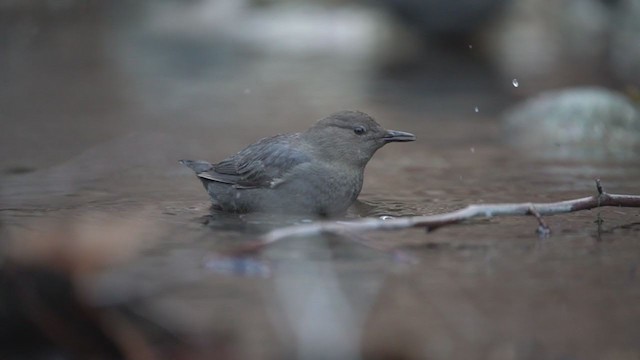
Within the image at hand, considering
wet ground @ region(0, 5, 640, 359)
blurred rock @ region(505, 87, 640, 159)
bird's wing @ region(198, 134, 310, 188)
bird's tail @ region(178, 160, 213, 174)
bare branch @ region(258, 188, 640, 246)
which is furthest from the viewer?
blurred rock @ region(505, 87, 640, 159)

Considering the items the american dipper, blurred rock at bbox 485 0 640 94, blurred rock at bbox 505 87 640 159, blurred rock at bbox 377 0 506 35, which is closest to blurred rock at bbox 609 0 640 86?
blurred rock at bbox 485 0 640 94

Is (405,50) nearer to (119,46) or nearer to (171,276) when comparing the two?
(119,46)

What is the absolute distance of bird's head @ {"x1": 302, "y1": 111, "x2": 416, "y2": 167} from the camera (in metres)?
6.32

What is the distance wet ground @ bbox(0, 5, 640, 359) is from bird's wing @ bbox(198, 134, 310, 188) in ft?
0.84

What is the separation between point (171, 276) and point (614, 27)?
11.0 metres

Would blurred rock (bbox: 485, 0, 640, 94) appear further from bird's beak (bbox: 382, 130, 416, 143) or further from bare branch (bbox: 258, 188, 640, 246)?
bare branch (bbox: 258, 188, 640, 246)

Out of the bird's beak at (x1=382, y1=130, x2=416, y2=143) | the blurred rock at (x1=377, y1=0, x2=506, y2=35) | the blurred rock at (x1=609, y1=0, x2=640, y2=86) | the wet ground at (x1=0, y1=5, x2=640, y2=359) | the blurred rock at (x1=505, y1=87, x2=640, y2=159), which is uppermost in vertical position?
the blurred rock at (x1=377, y1=0, x2=506, y2=35)

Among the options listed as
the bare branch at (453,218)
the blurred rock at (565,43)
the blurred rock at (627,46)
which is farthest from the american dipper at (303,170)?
the blurred rock at (565,43)

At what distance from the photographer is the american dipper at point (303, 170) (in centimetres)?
611

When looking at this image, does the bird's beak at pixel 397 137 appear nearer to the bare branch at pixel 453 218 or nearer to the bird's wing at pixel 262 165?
the bird's wing at pixel 262 165

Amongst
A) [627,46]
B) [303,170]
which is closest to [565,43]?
[627,46]

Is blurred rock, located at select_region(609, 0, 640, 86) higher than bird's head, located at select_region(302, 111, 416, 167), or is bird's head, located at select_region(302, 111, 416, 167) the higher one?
blurred rock, located at select_region(609, 0, 640, 86)

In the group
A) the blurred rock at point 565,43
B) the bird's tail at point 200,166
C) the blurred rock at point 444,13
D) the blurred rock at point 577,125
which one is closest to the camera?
the bird's tail at point 200,166

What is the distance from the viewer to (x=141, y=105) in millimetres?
11633
